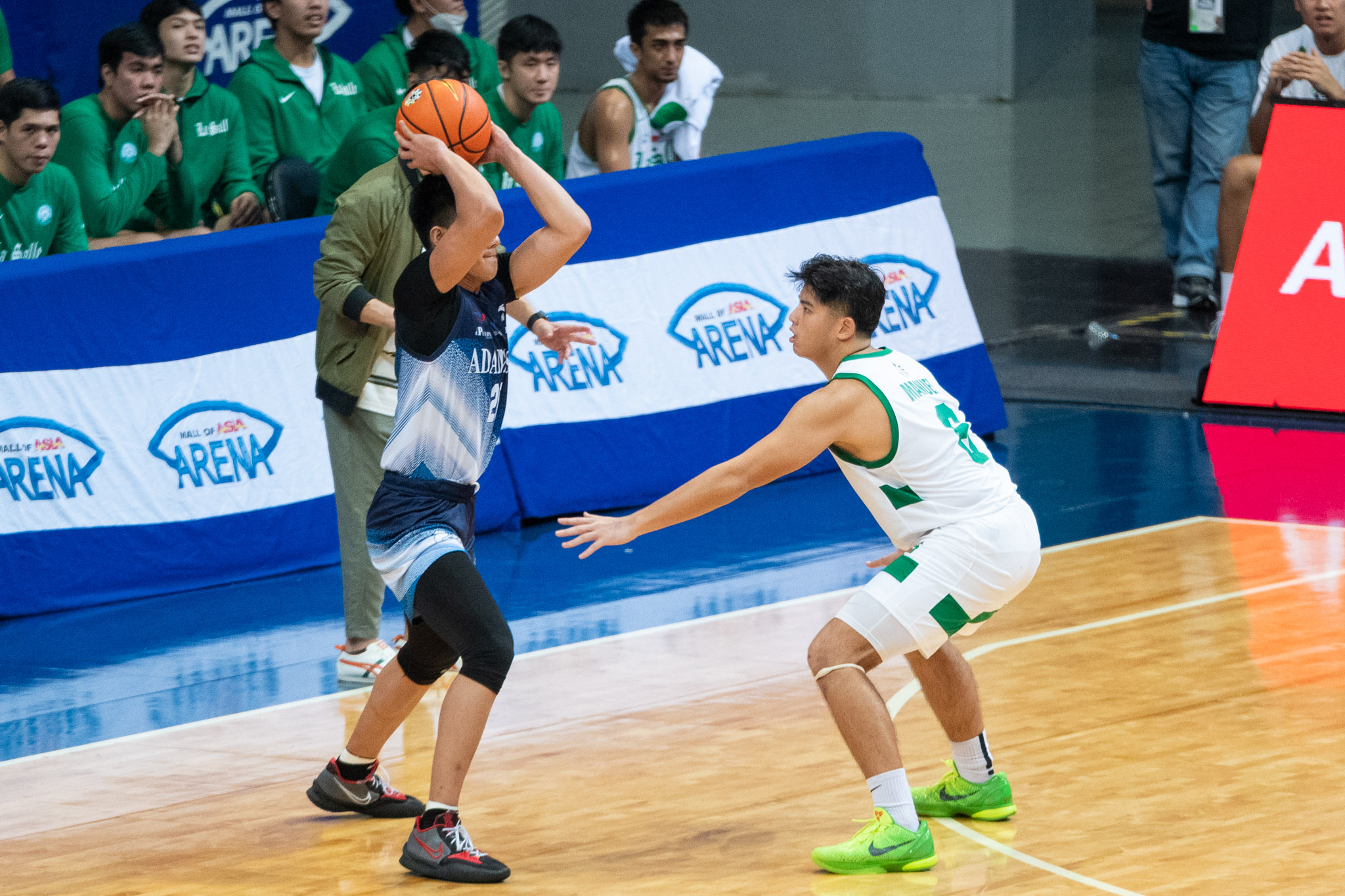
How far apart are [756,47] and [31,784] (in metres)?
20.9

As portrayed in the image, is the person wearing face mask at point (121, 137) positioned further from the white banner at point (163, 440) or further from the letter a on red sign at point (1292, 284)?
the letter a on red sign at point (1292, 284)

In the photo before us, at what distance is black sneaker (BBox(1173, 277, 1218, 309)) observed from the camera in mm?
14430

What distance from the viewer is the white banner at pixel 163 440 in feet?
29.0

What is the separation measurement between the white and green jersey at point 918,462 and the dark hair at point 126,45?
586 centimetres

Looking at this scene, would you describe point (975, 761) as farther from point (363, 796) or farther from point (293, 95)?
point (293, 95)

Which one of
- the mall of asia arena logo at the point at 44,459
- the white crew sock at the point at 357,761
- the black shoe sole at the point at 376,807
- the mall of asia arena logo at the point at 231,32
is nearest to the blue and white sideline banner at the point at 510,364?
the mall of asia arena logo at the point at 44,459

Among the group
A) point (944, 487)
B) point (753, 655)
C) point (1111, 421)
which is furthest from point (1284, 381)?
point (944, 487)

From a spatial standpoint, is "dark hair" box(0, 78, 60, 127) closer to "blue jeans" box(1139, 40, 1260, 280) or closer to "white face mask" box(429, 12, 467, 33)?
"white face mask" box(429, 12, 467, 33)

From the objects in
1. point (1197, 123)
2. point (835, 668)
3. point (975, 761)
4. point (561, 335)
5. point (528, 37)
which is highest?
point (528, 37)

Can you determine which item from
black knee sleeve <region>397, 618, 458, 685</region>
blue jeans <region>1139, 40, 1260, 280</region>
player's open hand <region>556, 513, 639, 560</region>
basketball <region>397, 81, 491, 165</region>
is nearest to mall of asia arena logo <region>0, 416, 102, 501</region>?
black knee sleeve <region>397, 618, 458, 685</region>

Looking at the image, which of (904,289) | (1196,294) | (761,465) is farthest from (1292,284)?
(761,465)

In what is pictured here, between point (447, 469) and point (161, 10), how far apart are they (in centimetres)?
608

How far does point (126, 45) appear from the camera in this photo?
1045 cm

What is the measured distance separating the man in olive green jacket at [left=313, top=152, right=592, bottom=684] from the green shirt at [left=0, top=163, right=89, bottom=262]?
2.60 m
